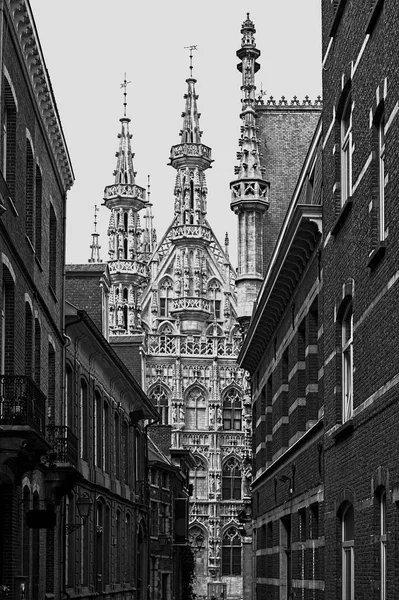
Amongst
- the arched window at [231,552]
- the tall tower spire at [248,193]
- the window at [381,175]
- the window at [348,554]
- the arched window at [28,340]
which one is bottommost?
the arched window at [231,552]

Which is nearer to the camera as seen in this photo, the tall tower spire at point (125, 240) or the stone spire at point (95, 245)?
the tall tower spire at point (125, 240)

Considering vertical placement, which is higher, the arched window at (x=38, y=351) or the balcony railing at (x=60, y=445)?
the arched window at (x=38, y=351)

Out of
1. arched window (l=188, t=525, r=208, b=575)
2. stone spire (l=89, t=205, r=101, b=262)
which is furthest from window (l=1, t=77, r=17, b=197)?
stone spire (l=89, t=205, r=101, b=262)

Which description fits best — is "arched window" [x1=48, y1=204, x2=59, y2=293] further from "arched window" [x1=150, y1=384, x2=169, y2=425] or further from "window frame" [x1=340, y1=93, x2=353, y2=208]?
"arched window" [x1=150, y1=384, x2=169, y2=425]

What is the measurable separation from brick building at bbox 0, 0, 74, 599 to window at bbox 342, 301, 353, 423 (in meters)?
4.48

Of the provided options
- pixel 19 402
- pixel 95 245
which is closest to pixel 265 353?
pixel 19 402

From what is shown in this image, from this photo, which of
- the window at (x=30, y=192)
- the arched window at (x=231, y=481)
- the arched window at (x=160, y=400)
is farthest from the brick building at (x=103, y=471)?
the arched window at (x=231, y=481)

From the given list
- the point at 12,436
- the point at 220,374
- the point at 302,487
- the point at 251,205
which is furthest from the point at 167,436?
the point at 12,436

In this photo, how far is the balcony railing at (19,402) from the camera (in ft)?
63.7

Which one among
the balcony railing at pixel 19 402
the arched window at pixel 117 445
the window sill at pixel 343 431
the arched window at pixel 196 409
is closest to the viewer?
the window sill at pixel 343 431

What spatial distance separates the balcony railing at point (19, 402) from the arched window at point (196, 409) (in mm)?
74509

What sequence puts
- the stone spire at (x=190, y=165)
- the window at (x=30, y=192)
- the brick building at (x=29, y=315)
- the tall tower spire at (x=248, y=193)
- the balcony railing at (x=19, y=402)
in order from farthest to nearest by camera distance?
the stone spire at (x=190, y=165) < the tall tower spire at (x=248, y=193) < the window at (x=30, y=192) < the brick building at (x=29, y=315) < the balcony railing at (x=19, y=402)

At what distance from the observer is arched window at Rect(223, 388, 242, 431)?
9650 cm

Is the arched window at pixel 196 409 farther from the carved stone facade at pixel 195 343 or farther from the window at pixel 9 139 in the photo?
the window at pixel 9 139
